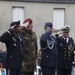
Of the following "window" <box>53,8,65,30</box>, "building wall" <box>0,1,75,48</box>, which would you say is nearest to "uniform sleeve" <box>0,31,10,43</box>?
"building wall" <box>0,1,75,48</box>

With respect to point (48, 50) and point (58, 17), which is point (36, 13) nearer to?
point (58, 17)

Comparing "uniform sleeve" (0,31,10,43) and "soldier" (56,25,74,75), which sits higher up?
"uniform sleeve" (0,31,10,43)

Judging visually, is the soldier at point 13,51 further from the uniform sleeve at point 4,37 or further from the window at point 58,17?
the window at point 58,17

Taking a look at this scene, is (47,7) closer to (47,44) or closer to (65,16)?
(65,16)

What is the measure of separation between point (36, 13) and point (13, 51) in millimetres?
20133

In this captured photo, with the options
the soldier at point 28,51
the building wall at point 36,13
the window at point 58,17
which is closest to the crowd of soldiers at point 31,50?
the soldier at point 28,51

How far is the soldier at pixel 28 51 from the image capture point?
1025 cm

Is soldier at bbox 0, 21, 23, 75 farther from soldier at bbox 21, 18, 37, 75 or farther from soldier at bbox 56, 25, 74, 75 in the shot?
soldier at bbox 56, 25, 74, 75

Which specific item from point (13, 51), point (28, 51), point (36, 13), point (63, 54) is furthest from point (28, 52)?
point (36, 13)

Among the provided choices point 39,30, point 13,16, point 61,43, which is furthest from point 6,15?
point 61,43

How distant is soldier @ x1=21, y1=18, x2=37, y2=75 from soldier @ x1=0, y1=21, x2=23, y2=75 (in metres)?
0.20

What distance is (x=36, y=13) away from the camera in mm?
30047

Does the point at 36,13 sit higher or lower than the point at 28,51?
higher

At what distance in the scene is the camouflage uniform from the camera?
10.2 meters
